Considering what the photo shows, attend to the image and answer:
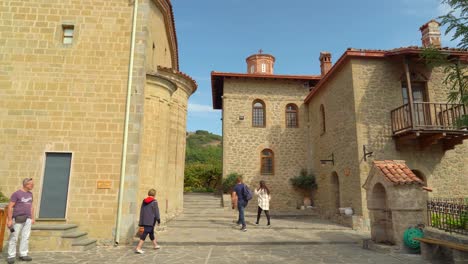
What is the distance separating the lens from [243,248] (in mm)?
6848

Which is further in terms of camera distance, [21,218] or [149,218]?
[149,218]

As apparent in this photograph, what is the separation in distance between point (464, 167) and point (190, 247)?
11.0m

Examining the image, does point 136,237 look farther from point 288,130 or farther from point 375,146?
point 288,130

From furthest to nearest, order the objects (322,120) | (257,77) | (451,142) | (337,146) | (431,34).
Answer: (257,77) → (322,120) → (431,34) → (337,146) → (451,142)

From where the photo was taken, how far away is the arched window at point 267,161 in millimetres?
16730

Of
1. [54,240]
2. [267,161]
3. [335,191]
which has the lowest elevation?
[54,240]

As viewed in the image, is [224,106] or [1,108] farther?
[224,106]

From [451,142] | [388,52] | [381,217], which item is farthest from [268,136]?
[381,217]

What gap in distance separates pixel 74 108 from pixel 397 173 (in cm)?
841

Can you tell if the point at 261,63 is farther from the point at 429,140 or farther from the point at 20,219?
the point at 20,219

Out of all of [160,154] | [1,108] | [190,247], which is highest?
[1,108]

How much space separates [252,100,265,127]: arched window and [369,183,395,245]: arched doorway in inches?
411

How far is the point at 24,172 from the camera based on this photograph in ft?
24.4

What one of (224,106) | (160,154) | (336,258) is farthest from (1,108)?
(224,106)
